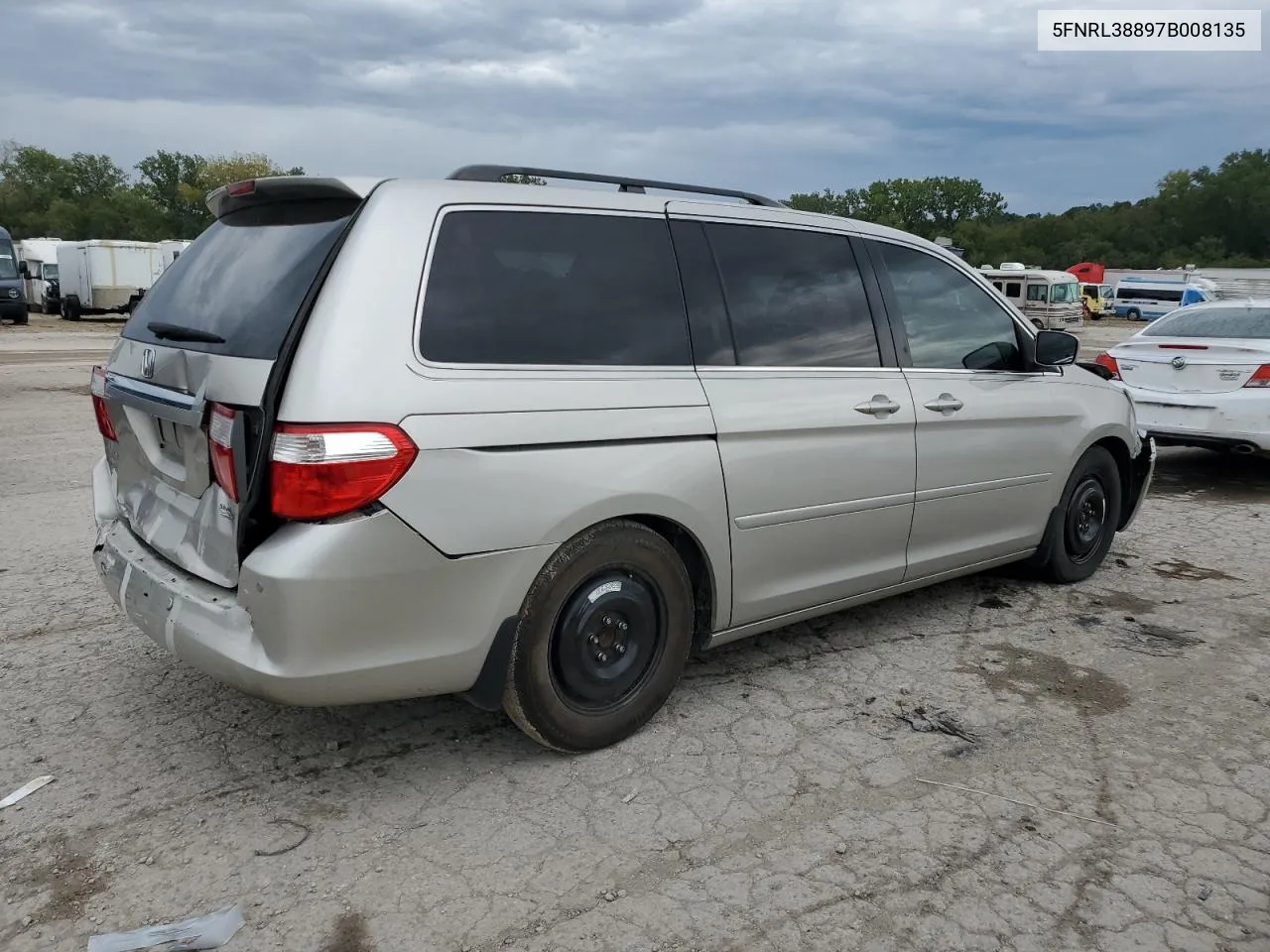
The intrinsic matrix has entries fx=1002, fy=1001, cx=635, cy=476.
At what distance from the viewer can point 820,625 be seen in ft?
15.3

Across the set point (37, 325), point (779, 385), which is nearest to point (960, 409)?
point (779, 385)

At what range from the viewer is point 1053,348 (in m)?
4.66

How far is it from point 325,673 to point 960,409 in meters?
2.88

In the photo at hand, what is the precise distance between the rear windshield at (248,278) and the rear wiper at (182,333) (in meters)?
0.01

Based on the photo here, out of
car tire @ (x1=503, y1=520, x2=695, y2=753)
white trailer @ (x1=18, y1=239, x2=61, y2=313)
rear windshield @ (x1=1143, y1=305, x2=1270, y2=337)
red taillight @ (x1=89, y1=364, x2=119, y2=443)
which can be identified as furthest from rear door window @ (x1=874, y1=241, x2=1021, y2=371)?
white trailer @ (x1=18, y1=239, x2=61, y2=313)

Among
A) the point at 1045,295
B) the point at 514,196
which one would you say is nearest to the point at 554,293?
the point at 514,196

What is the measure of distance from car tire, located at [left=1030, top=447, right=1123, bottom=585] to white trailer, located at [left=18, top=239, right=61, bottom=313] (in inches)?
1484

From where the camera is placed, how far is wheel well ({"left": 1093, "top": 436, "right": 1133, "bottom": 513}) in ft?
17.6

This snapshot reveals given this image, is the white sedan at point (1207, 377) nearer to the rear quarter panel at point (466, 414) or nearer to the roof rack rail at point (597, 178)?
the roof rack rail at point (597, 178)

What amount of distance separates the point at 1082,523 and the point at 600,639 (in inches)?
126

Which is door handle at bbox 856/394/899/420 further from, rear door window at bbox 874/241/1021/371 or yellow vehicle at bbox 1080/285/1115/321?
yellow vehicle at bbox 1080/285/1115/321

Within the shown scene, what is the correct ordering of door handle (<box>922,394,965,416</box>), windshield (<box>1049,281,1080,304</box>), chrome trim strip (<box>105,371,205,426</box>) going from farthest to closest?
1. windshield (<box>1049,281,1080,304</box>)
2. door handle (<box>922,394,965,416</box>)
3. chrome trim strip (<box>105,371,205,426</box>)

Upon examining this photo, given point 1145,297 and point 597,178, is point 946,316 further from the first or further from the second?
point 1145,297

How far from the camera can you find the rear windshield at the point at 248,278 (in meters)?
2.89
